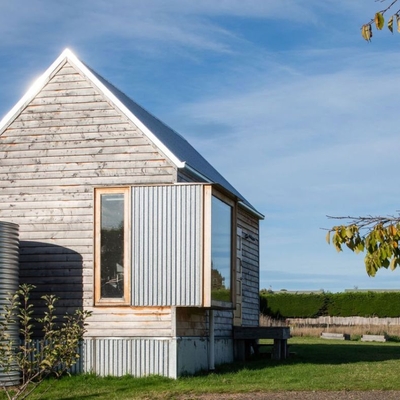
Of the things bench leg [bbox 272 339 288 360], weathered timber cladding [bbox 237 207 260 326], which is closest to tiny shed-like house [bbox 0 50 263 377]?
bench leg [bbox 272 339 288 360]

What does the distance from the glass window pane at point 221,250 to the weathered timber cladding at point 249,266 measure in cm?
487

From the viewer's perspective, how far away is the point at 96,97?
59.4ft

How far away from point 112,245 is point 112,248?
6 centimetres

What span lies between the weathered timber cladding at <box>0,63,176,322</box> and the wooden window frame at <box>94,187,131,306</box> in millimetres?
163

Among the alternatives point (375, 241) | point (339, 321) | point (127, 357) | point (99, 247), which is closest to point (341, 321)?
point (339, 321)

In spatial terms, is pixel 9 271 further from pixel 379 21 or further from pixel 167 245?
pixel 379 21

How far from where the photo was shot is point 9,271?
16422 mm

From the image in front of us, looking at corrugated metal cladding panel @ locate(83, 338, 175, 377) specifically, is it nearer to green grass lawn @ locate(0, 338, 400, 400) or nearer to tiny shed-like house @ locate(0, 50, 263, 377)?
tiny shed-like house @ locate(0, 50, 263, 377)

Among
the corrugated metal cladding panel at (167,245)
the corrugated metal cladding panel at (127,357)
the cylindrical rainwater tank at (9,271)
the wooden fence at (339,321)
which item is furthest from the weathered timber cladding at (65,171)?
the wooden fence at (339,321)

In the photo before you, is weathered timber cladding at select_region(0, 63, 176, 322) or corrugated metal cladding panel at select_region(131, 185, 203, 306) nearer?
corrugated metal cladding panel at select_region(131, 185, 203, 306)

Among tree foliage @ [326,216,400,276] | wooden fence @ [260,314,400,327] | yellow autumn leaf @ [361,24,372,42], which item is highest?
yellow autumn leaf @ [361,24,372,42]

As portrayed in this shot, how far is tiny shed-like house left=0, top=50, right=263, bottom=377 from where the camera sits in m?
17.0

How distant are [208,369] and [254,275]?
8.05 meters

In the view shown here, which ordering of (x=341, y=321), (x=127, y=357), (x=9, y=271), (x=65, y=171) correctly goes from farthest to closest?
(x=341, y=321)
(x=65, y=171)
(x=127, y=357)
(x=9, y=271)
